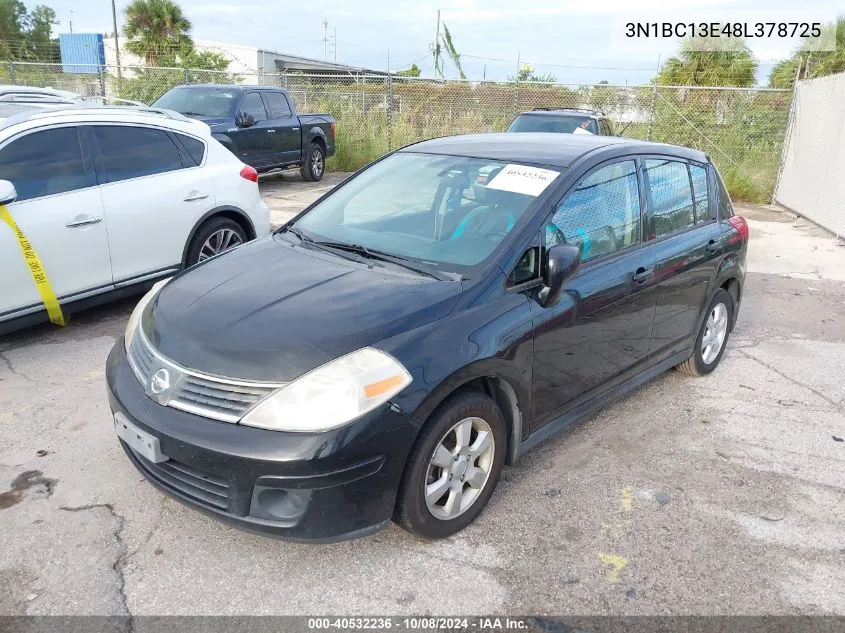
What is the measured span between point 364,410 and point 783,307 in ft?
19.1

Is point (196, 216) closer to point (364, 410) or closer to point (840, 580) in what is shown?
point (364, 410)

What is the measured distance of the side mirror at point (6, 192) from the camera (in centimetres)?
450

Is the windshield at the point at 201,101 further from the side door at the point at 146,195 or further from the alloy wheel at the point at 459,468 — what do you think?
the alloy wheel at the point at 459,468

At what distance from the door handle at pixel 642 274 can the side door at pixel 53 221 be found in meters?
3.78

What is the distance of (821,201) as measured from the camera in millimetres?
11359

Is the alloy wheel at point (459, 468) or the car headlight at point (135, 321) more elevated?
the car headlight at point (135, 321)

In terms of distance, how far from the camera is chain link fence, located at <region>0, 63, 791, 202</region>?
14.5 m

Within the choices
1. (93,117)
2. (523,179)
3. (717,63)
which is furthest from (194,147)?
(717,63)

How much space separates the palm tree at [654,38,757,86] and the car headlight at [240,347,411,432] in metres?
18.3

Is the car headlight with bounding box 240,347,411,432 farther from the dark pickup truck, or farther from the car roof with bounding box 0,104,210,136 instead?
the dark pickup truck

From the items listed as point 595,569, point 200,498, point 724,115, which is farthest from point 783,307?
point 724,115

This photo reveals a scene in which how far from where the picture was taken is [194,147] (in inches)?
242

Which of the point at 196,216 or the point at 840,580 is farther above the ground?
the point at 196,216

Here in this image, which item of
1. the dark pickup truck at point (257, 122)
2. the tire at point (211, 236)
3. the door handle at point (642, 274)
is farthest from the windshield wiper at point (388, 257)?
the dark pickup truck at point (257, 122)
